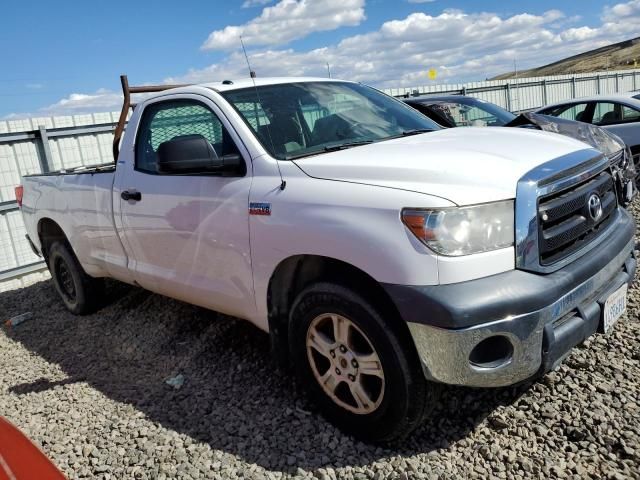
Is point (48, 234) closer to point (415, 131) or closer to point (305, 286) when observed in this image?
point (305, 286)

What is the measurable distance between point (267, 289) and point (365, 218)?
0.86m

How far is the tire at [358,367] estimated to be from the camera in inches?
99.9

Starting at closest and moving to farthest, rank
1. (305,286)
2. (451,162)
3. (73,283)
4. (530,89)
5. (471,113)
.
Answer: (451,162) → (305,286) → (73,283) → (471,113) → (530,89)

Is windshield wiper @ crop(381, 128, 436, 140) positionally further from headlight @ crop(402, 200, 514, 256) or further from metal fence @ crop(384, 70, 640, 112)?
metal fence @ crop(384, 70, 640, 112)

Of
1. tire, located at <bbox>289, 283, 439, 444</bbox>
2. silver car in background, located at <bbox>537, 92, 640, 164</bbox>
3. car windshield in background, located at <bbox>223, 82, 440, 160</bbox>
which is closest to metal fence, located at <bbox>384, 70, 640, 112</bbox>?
silver car in background, located at <bbox>537, 92, 640, 164</bbox>

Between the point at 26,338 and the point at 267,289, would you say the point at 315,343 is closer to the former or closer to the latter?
the point at 267,289

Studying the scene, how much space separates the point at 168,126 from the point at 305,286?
6.25ft

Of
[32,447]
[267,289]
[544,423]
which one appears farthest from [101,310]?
[544,423]

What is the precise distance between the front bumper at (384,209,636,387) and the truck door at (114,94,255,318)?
1175 millimetres

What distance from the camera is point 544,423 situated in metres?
2.88

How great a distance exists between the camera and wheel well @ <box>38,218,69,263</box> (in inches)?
216

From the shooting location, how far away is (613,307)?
2801 mm

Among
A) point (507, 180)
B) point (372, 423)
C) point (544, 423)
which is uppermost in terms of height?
point (507, 180)

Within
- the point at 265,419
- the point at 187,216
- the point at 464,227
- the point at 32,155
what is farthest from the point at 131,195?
the point at 32,155
